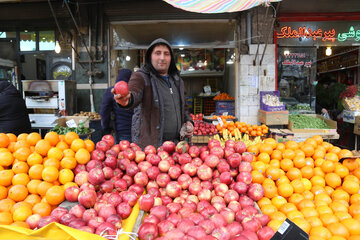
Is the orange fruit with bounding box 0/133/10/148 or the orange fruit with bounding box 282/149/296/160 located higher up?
the orange fruit with bounding box 0/133/10/148

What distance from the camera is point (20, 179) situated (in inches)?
70.7

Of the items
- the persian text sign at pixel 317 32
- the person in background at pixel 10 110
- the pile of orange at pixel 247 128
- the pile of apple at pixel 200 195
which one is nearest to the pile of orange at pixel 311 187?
the pile of apple at pixel 200 195

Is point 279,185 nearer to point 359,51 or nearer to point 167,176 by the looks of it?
point 167,176

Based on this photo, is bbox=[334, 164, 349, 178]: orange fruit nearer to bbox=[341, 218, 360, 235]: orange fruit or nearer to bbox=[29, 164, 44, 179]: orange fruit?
bbox=[341, 218, 360, 235]: orange fruit

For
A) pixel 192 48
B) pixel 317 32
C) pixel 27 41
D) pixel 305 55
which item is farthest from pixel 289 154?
pixel 27 41

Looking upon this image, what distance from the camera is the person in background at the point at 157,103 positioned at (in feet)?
9.11

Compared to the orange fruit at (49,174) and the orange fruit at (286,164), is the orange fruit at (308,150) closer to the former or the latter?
the orange fruit at (286,164)

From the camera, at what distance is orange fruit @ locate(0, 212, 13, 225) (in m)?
1.43

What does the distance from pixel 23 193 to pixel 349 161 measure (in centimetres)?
292

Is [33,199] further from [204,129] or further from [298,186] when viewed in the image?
[204,129]

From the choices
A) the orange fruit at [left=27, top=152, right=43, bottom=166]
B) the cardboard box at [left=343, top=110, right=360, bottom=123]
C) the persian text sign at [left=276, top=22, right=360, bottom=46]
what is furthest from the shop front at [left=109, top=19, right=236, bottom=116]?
the orange fruit at [left=27, top=152, right=43, bottom=166]

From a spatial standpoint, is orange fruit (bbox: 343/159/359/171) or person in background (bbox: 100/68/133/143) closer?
orange fruit (bbox: 343/159/359/171)

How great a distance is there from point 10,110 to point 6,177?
2785 millimetres

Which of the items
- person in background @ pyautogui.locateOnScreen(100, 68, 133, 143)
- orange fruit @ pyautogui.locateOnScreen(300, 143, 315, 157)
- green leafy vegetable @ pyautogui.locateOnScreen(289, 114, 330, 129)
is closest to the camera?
orange fruit @ pyautogui.locateOnScreen(300, 143, 315, 157)
